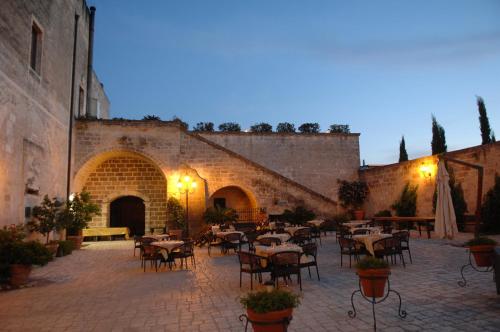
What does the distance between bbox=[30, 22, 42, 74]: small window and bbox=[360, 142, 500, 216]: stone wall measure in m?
14.3

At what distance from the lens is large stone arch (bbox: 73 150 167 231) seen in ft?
57.1

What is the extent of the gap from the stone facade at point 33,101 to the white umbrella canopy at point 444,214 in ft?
37.2

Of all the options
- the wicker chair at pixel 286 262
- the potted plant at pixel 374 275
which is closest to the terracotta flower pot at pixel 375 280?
the potted plant at pixel 374 275

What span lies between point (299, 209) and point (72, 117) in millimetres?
10253

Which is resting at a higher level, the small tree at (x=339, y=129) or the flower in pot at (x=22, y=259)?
the small tree at (x=339, y=129)

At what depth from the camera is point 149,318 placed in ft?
15.1

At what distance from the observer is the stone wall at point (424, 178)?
1220 centimetres

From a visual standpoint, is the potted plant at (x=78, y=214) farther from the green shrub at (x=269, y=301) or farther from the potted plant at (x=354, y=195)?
the potted plant at (x=354, y=195)

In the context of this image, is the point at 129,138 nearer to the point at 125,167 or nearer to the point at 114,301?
the point at 125,167

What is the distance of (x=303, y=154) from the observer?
21.0 m

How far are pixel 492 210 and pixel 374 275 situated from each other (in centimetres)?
1013

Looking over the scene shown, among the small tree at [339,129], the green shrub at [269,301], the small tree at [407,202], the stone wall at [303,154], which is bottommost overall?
the green shrub at [269,301]

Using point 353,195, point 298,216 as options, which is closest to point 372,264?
point 298,216

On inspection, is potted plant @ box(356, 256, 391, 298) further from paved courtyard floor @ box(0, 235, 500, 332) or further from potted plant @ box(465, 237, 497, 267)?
potted plant @ box(465, 237, 497, 267)
